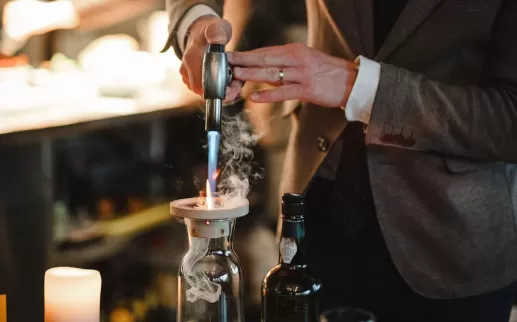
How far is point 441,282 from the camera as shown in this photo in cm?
101

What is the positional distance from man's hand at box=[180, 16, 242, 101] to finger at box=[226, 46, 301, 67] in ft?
0.10

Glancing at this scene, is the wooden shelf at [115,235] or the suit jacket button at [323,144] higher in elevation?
the suit jacket button at [323,144]

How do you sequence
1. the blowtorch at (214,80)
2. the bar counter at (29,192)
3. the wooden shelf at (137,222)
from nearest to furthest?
the blowtorch at (214,80) < the bar counter at (29,192) < the wooden shelf at (137,222)

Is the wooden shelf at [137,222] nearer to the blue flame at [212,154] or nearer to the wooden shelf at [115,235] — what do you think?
the wooden shelf at [115,235]

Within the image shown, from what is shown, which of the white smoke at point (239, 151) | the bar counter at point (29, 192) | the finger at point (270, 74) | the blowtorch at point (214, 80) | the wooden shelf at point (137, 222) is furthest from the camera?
the white smoke at point (239, 151)

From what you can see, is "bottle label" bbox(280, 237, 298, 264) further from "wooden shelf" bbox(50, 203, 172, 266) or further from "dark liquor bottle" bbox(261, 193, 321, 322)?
"wooden shelf" bbox(50, 203, 172, 266)

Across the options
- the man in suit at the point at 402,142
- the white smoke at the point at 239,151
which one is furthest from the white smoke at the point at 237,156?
the man in suit at the point at 402,142

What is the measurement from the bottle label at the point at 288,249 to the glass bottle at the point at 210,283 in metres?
0.07

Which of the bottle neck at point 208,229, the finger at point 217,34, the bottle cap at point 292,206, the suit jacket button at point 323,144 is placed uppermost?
the finger at point 217,34

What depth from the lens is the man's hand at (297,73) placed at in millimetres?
858

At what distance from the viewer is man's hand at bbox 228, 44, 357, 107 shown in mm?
858

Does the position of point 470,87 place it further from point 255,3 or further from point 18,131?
point 18,131

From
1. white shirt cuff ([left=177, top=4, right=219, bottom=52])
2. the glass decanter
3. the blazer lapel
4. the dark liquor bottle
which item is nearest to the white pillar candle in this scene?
the glass decanter

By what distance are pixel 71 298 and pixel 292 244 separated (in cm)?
31
